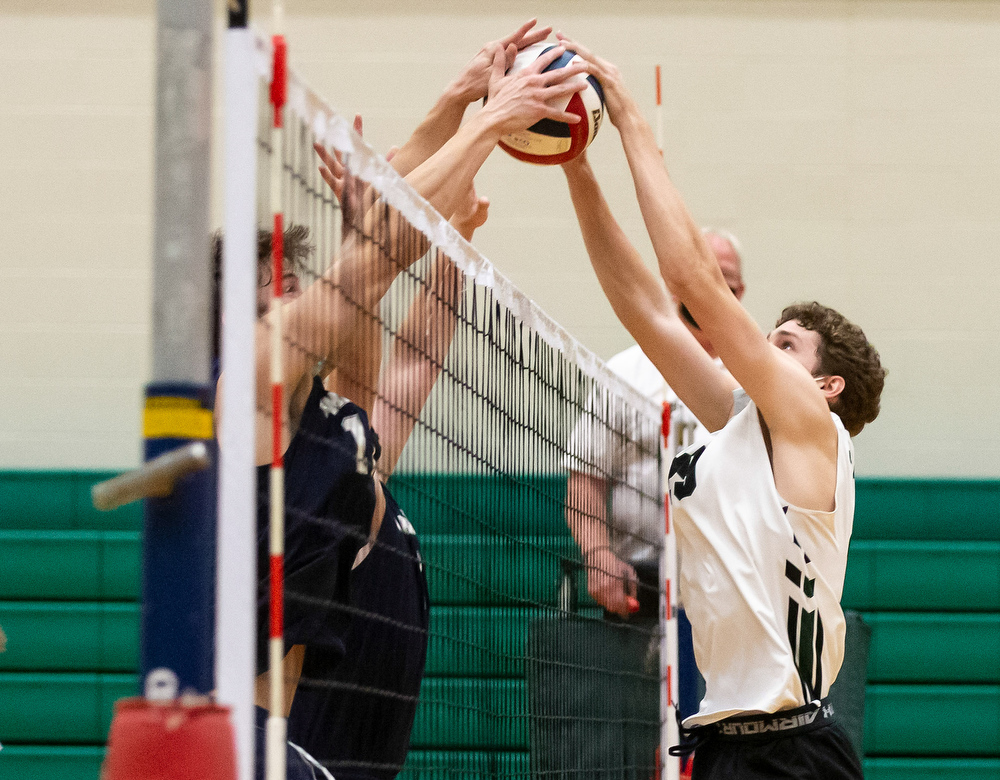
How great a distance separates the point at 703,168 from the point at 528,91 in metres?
3.18

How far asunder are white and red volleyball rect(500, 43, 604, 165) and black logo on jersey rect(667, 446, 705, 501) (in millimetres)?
720

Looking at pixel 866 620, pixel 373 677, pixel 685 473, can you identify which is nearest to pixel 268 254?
pixel 373 677

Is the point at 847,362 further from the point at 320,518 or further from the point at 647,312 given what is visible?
the point at 320,518

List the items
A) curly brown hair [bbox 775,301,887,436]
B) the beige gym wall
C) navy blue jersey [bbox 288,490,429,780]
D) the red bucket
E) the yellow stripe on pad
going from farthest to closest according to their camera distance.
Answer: the beige gym wall < curly brown hair [bbox 775,301,887,436] < navy blue jersey [bbox 288,490,429,780] < the yellow stripe on pad < the red bucket

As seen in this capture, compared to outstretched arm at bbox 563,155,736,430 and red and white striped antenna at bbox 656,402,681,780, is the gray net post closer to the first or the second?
outstretched arm at bbox 563,155,736,430

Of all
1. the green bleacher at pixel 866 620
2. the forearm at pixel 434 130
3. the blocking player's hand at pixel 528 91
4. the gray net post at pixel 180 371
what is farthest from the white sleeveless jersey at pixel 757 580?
the green bleacher at pixel 866 620

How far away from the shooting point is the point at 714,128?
5586 millimetres

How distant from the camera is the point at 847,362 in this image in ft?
9.27

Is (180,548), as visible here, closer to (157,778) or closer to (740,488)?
(157,778)

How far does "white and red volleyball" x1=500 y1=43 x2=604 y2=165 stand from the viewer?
2.65 metres

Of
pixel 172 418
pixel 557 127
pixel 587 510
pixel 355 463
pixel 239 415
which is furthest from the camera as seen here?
pixel 587 510

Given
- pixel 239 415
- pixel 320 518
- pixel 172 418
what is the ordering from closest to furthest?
pixel 172 418, pixel 239 415, pixel 320 518

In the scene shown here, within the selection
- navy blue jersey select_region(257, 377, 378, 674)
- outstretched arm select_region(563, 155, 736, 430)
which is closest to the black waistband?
outstretched arm select_region(563, 155, 736, 430)

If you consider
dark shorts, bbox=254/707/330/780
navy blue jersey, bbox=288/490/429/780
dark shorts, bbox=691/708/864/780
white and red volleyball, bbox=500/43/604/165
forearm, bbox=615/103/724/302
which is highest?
white and red volleyball, bbox=500/43/604/165
